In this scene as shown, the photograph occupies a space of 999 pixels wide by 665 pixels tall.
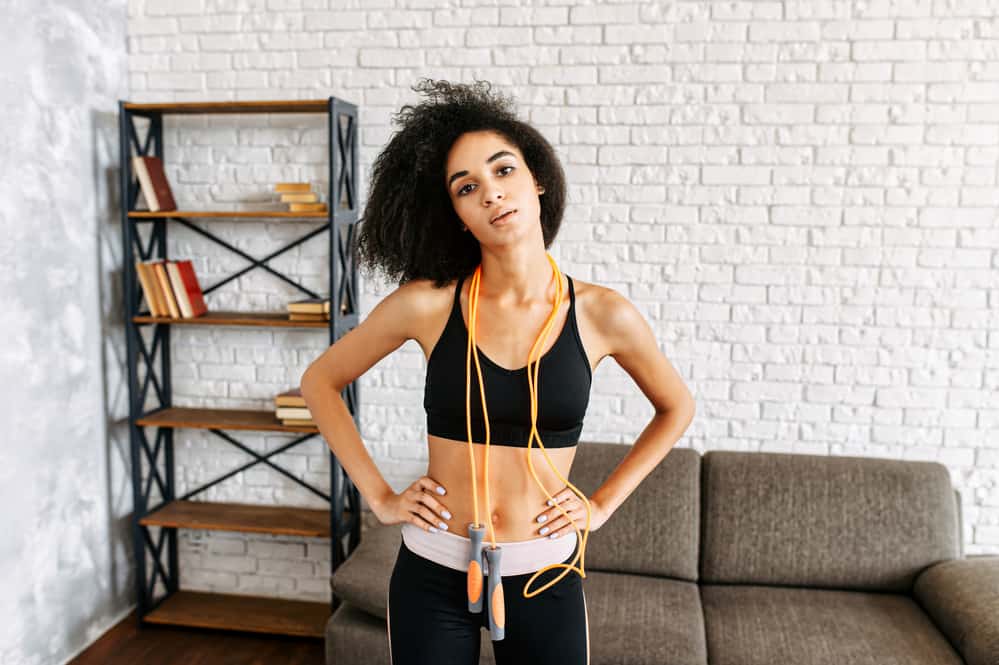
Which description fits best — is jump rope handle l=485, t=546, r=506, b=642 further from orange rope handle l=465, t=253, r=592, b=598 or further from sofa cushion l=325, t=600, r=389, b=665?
sofa cushion l=325, t=600, r=389, b=665

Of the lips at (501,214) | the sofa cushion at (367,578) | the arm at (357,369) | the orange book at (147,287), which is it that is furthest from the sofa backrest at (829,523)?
the orange book at (147,287)

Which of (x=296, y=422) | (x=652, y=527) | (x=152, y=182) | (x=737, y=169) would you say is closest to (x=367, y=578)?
(x=296, y=422)

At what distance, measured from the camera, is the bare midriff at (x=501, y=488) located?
152 centimetres

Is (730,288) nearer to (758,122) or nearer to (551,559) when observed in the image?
(758,122)

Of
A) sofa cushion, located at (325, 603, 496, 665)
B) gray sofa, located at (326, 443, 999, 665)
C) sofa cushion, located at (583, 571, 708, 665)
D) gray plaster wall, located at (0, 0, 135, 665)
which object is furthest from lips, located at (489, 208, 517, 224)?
gray plaster wall, located at (0, 0, 135, 665)

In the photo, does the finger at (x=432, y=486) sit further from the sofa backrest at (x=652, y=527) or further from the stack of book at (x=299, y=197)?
the stack of book at (x=299, y=197)

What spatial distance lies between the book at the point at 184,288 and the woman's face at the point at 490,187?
182 centimetres

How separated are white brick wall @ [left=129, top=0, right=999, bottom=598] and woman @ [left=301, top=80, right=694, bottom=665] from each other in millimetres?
1179

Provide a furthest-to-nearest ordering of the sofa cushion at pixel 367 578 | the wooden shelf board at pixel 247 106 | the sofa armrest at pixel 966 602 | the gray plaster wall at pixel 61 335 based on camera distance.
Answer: the wooden shelf board at pixel 247 106 → the gray plaster wall at pixel 61 335 → the sofa cushion at pixel 367 578 → the sofa armrest at pixel 966 602

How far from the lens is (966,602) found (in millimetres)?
2318

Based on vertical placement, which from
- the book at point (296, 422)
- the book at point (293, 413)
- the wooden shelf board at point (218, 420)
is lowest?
the wooden shelf board at point (218, 420)

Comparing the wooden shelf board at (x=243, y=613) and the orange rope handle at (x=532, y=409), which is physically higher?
the orange rope handle at (x=532, y=409)

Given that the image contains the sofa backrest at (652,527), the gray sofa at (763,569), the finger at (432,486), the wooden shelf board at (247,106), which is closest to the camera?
the finger at (432,486)

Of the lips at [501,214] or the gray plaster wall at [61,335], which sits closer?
the lips at [501,214]
